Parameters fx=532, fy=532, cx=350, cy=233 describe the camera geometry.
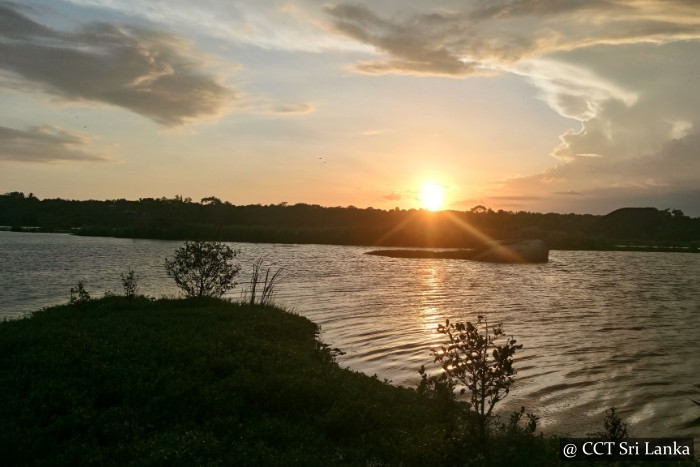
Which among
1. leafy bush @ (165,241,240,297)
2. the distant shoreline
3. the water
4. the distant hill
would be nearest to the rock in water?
the distant shoreline

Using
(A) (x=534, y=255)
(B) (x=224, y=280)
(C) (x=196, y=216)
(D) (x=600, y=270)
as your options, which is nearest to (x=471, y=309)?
(B) (x=224, y=280)

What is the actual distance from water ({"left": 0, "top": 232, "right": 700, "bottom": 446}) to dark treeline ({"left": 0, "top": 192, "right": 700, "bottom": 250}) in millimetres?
53956

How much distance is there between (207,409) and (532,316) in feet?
69.8

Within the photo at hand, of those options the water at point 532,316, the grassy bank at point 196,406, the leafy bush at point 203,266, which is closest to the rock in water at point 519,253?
the water at point 532,316

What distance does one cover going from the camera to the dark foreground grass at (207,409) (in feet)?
32.4

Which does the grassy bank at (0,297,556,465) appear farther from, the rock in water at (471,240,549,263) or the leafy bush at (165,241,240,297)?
the rock in water at (471,240,549,263)

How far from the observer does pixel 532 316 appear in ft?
94.6

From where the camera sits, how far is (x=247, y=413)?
39.6 feet

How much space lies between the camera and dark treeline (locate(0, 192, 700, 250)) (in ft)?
382

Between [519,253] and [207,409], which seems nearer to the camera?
[207,409]

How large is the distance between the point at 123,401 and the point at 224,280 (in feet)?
57.7

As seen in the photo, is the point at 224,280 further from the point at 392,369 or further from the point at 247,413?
the point at 247,413

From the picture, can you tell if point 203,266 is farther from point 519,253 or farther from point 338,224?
point 338,224

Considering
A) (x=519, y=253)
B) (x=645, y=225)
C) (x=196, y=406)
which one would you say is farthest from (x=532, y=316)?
(x=645, y=225)
